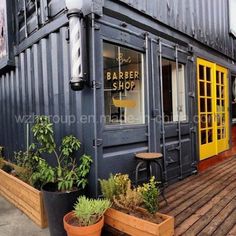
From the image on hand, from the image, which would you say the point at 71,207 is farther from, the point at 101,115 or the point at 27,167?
the point at 27,167

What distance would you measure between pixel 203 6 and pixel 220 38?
1.25 metres

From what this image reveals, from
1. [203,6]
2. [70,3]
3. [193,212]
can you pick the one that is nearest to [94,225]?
[193,212]

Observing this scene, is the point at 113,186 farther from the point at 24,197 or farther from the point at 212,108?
the point at 212,108

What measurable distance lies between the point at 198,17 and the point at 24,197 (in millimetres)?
4863

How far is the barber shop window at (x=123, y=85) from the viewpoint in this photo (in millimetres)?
3719

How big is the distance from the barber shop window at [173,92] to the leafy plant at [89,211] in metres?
2.39

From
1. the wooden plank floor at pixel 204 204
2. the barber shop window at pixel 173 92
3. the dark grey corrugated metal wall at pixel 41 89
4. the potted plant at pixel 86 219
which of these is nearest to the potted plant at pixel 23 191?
the dark grey corrugated metal wall at pixel 41 89

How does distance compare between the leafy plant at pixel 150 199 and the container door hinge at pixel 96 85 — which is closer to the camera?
the leafy plant at pixel 150 199

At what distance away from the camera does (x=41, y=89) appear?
435cm

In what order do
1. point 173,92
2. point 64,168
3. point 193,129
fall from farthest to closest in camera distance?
point 193,129, point 173,92, point 64,168

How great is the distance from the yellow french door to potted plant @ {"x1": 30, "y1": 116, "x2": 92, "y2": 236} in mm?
3265

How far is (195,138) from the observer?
5.56 meters

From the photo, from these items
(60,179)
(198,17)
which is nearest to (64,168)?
(60,179)

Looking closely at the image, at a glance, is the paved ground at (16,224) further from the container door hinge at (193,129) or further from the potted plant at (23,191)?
the container door hinge at (193,129)
